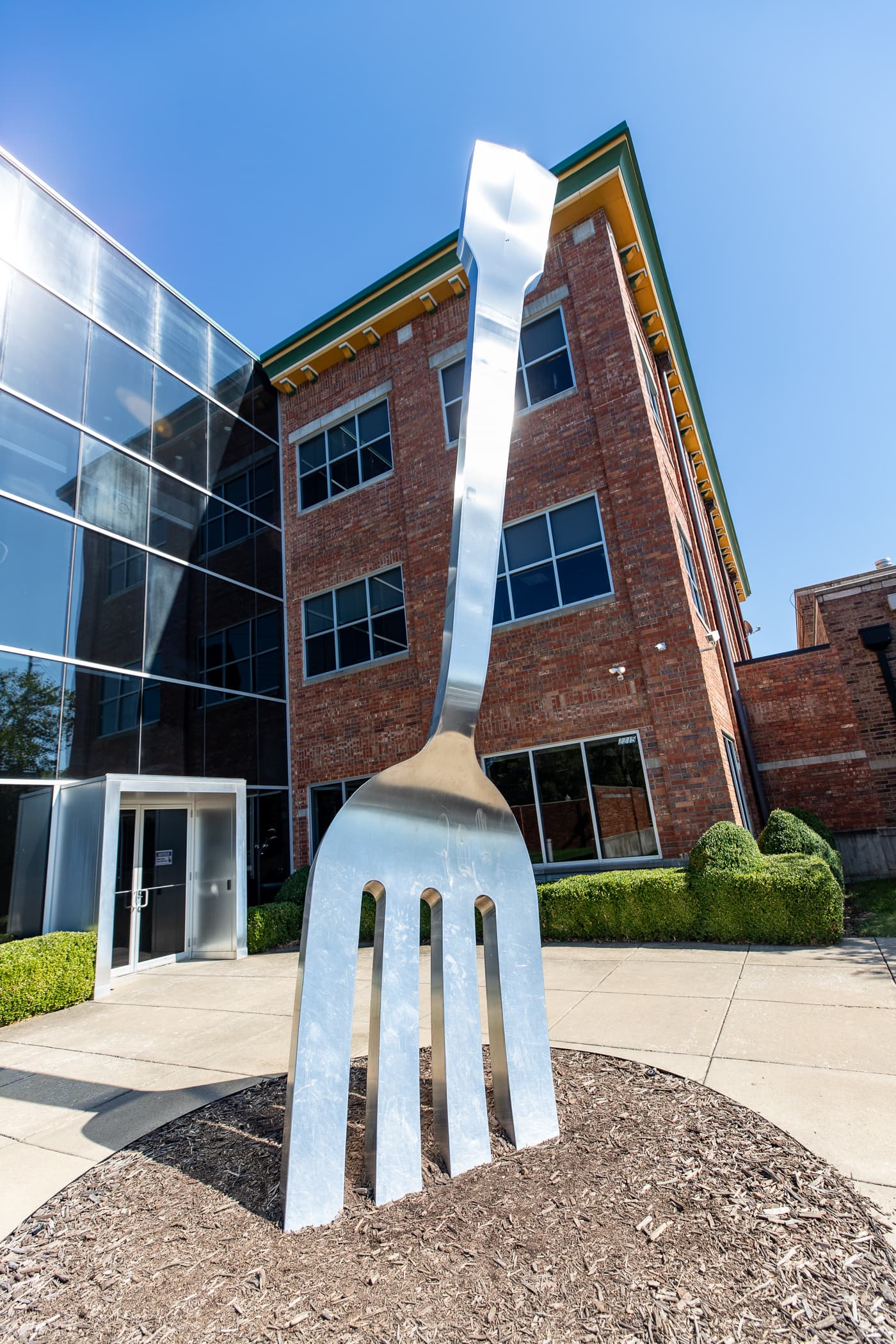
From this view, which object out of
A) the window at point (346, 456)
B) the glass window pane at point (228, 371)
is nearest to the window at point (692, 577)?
the window at point (346, 456)

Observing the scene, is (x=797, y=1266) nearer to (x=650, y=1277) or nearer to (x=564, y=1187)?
(x=650, y=1277)

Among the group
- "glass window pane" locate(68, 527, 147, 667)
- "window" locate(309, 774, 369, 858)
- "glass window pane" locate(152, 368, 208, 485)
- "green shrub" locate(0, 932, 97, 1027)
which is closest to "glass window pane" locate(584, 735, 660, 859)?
"window" locate(309, 774, 369, 858)

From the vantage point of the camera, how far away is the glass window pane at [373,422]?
535 inches

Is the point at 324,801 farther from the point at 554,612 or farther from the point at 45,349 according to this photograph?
the point at 45,349

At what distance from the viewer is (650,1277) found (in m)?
2.07

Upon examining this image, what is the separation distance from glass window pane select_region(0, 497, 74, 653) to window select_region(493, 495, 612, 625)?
268 inches

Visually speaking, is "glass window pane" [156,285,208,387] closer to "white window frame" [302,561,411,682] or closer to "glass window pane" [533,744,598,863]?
"white window frame" [302,561,411,682]

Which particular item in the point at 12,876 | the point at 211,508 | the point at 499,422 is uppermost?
the point at 211,508

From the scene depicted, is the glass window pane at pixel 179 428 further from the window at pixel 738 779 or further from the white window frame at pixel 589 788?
the window at pixel 738 779

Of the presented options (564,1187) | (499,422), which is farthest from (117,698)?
(564,1187)

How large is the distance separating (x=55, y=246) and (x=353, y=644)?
848 centimetres

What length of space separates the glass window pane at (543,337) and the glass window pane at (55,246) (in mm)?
7864

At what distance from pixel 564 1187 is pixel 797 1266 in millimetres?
873

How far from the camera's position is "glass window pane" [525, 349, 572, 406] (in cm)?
1131
